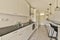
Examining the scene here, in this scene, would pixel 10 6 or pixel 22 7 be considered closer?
pixel 10 6

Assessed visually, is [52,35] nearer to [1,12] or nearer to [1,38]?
[1,12]

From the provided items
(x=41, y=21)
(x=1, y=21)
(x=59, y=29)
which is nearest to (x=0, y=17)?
(x=1, y=21)

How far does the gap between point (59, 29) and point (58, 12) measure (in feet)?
5.31

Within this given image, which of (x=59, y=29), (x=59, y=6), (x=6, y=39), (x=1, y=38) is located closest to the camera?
(x=1, y=38)

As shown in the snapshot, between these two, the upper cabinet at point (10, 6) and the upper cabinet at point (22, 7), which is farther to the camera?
the upper cabinet at point (22, 7)

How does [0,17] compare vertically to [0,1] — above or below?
below

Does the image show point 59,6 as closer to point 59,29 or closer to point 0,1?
point 59,29

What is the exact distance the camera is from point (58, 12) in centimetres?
517

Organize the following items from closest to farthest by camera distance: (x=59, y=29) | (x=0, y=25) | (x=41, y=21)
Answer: (x=0, y=25) < (x=59, y=29) < (x=41, y=21)

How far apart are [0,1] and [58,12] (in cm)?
340

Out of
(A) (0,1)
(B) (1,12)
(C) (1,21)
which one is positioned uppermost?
(A) (0,1)

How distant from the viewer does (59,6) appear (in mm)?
5098

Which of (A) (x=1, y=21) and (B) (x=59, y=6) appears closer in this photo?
(A) (x=1, y=21)

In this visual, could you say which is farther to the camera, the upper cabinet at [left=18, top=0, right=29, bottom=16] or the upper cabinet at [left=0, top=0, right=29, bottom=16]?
the upper cabinet at [left=18, top=0, right=29, bottom=16]
